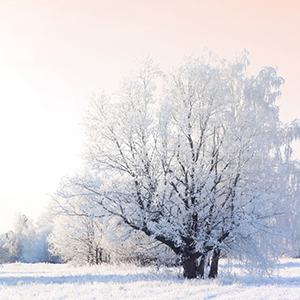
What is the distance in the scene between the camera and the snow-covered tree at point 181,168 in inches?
470

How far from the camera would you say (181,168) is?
489 inches

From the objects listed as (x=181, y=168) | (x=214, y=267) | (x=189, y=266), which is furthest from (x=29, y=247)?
(x=181, y=168)

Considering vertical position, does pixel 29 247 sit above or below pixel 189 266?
below

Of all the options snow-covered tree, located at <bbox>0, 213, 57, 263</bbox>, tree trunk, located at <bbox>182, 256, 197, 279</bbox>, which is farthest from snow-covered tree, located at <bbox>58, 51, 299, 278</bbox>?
snow-covered tree, located at <bbox>0, 213, 57, 263</bbox>

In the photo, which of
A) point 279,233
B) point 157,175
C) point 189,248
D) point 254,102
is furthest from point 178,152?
point 254,102

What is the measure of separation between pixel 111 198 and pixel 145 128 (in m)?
2.94

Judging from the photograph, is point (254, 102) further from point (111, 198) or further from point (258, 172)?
point (111, 198)

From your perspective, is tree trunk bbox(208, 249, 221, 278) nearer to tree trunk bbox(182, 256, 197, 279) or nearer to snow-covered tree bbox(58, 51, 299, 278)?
snow-covered tree bbox(58, 51, 299, 278)

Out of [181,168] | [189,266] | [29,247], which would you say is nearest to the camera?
[181,168]

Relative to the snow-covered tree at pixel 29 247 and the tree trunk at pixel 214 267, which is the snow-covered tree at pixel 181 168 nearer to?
the tree trunk at pixel 214 267

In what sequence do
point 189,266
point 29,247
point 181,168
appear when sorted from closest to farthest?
1. point 181,168
2. point 189,266
3. point 29,247

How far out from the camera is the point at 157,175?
1216 cm

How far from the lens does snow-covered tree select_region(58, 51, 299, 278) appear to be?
11.9 metres

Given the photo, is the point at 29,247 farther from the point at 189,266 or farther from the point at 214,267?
the point at 189,266
